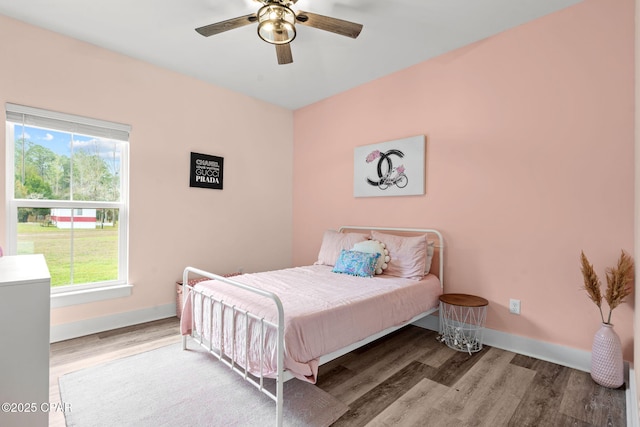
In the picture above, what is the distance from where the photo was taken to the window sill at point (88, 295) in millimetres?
2789

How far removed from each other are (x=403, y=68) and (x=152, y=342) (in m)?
3.71

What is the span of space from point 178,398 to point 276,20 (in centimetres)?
253

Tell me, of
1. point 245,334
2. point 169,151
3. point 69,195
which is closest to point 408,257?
point 245,334

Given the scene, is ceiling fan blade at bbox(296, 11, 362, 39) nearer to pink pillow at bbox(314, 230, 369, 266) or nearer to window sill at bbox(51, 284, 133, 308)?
pink pillow at bbox(314, 230, 369, 266)

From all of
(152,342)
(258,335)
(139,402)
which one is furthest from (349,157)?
(139,402)

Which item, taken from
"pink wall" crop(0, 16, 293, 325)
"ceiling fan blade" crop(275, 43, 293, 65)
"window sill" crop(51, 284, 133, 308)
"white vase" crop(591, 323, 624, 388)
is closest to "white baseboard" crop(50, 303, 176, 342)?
"pink wall" crop(0, 16, 293, 325)

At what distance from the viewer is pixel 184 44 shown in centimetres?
292

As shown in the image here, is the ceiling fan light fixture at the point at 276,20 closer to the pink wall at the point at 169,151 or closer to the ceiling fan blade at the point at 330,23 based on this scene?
the ceiling fan blade at the point at 330,23

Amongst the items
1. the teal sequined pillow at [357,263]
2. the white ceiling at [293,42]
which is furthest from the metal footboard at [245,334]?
the white ceiling at [293,42]

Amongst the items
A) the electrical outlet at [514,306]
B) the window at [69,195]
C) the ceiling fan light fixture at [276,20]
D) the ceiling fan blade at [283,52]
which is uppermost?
the ceiling fan light fixture at [276,20]

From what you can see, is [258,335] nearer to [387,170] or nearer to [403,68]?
[387,170]

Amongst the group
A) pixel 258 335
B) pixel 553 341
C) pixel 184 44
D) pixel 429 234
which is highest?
pixel 184 44

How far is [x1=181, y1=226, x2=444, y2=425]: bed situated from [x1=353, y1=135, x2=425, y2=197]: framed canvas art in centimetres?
47

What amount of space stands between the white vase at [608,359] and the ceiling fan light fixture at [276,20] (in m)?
2.95
